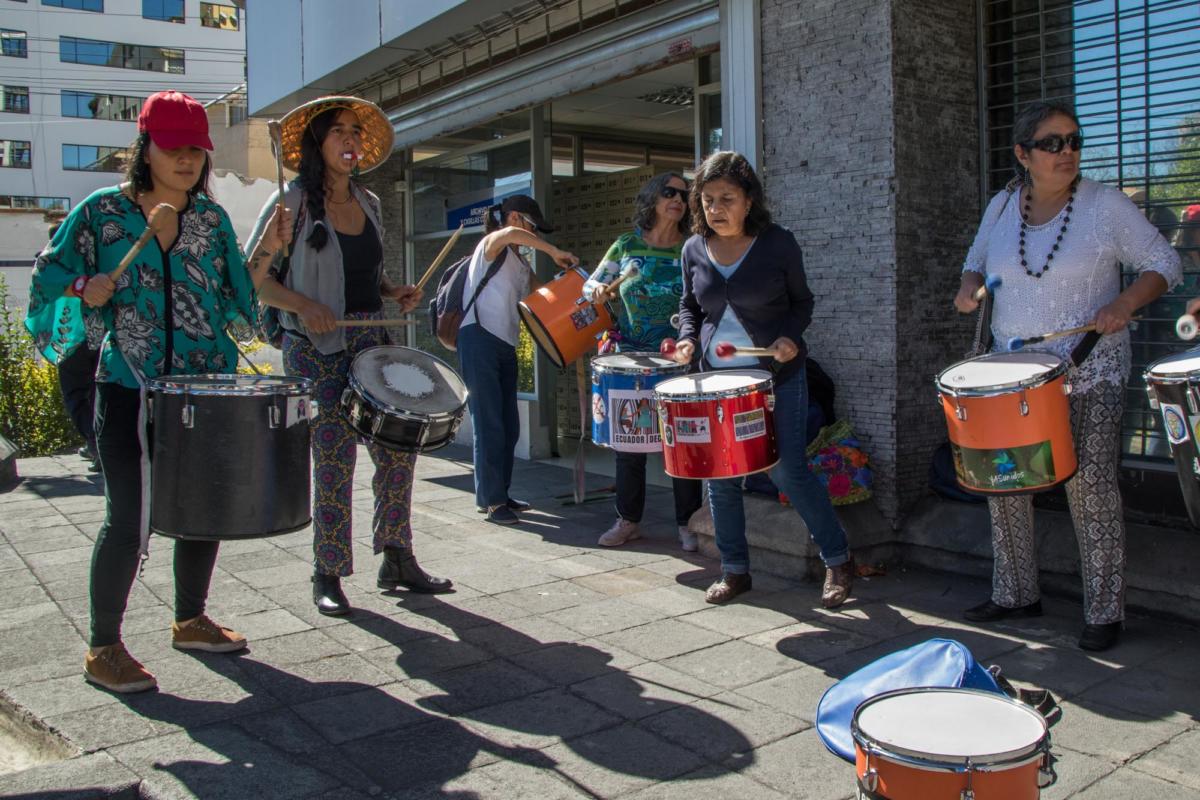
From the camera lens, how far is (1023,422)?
3.62 m

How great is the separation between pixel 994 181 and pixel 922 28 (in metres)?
0.87

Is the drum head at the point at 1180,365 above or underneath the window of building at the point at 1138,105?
underneath

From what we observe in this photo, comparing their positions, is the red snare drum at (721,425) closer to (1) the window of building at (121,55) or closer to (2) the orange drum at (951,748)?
(2) the orange drum at (951,748)

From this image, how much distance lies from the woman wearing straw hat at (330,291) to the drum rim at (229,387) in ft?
2.24

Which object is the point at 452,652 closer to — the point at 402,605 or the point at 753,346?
the point at 402,605

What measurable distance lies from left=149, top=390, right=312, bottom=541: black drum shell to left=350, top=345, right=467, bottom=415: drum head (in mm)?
719

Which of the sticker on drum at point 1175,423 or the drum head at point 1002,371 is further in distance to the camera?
the drum head at point 1002,371

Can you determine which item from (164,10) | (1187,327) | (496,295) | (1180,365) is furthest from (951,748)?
(164,10)

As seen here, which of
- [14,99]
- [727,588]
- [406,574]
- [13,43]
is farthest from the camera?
[14,99]

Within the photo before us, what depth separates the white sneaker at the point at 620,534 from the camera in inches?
236

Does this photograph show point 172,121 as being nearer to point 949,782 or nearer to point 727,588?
point 727,588

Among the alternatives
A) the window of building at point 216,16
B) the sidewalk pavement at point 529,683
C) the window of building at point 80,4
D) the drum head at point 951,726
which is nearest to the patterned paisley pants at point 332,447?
the sidewalk pavement at point 529,683

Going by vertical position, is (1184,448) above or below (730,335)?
below

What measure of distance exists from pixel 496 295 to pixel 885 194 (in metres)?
2.48
